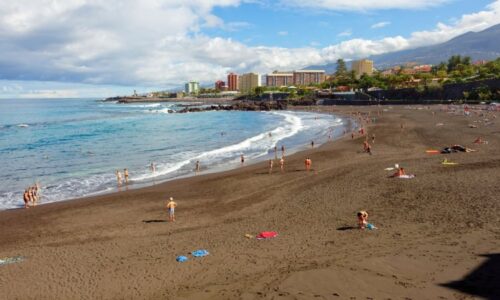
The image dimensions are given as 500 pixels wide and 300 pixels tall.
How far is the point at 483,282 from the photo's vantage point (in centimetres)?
848

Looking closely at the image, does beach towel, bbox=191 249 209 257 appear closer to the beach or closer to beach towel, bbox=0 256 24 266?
the beach

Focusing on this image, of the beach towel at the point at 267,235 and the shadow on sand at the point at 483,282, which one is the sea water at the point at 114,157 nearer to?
the beach towel at the point at 267,235

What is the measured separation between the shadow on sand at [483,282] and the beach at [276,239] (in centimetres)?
4

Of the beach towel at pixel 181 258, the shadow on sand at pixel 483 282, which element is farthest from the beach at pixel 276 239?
the beach towel at pixel 181 258

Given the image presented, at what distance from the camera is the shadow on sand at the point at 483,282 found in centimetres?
802

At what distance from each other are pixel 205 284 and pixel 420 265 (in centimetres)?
505

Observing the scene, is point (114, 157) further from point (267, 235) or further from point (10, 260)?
point (267, 235)

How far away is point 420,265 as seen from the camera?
960cm

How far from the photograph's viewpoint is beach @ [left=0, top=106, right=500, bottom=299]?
9.07m

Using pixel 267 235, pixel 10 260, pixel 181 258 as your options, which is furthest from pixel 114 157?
pixel 181 258

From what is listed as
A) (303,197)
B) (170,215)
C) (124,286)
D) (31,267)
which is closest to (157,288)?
(124,286)

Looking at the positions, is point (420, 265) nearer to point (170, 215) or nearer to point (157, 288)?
point (157, 288)

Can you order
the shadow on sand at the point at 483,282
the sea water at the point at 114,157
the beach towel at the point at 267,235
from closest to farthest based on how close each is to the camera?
1. the shadow on sand at the point at 483,282
2. the beach towel at the point at 267,235
3. the sea water at the point at 114,157

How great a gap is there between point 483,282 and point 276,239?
5.60 metres
